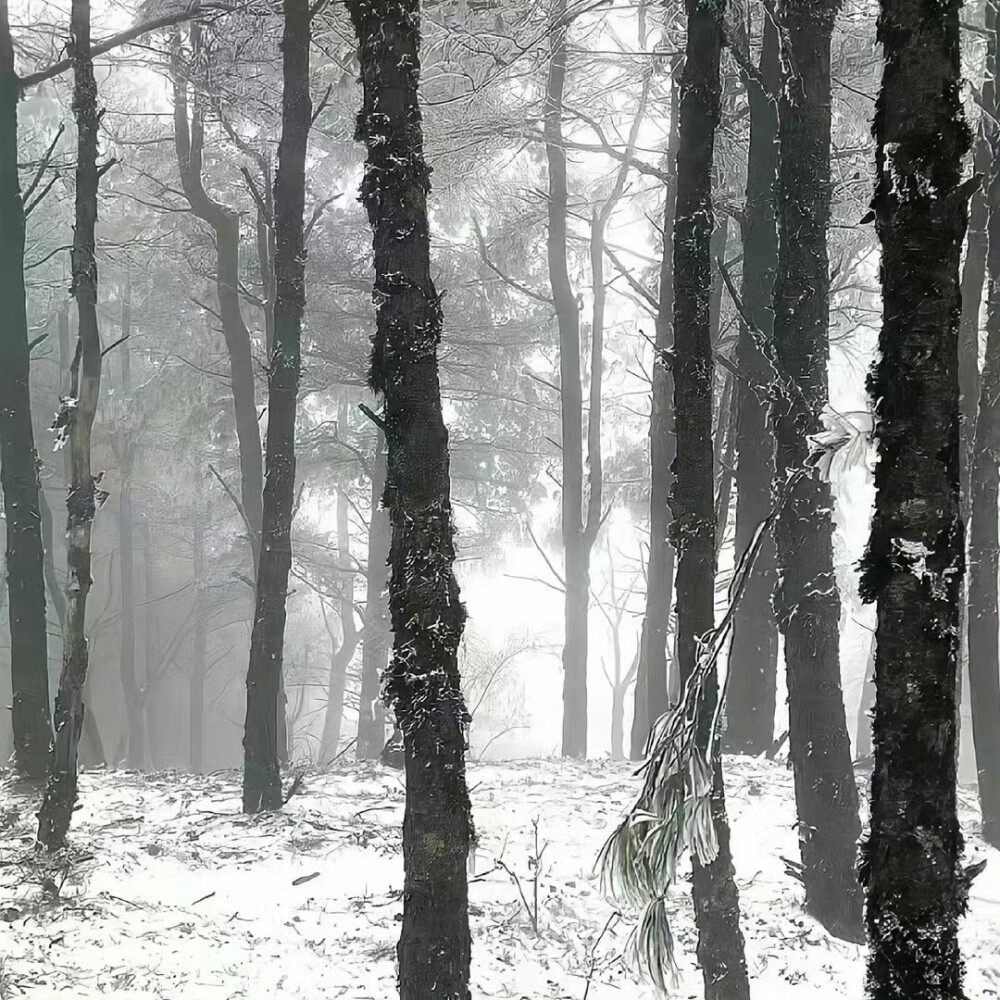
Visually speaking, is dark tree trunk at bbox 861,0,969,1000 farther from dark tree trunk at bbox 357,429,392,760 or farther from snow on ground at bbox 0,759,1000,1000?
dark tree trunk at bbox 357,429,392,760

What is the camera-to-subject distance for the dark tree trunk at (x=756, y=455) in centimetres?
860

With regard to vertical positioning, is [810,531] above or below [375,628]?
above

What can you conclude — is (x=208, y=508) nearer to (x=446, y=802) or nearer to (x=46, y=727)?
(x=46, y=727)

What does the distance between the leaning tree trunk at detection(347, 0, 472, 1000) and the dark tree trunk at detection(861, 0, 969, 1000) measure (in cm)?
187

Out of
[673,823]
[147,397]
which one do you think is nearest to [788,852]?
[673,823]

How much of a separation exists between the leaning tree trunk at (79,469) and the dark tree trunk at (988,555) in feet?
22.6

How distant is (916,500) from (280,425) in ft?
20.5

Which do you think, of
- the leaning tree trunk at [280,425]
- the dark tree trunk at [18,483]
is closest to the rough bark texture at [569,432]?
the leaning tree trunk at [280,425]

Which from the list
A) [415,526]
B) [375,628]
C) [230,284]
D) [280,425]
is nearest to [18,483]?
[280,425]

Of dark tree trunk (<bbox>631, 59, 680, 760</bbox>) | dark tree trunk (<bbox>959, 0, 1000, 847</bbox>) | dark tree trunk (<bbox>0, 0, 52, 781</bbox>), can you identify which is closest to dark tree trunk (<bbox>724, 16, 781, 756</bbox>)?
dark tree trunk (<bbox>631, 59, 680, 760</bbox>)

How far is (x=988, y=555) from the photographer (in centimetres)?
752

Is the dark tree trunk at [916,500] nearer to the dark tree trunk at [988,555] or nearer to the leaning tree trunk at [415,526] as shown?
the leaning tree trunk at [415,526]

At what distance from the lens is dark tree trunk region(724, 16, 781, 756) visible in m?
8.60

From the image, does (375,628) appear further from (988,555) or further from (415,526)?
(415,526)
